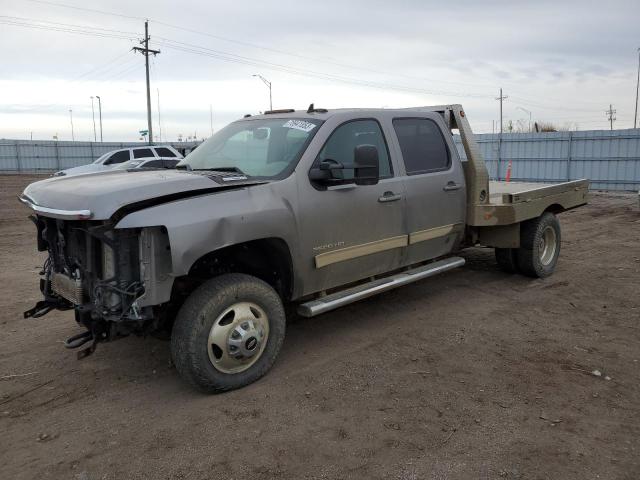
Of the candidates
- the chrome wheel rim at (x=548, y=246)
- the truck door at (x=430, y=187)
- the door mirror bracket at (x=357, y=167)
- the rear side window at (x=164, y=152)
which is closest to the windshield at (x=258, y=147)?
the door mirror bracket at (x=357, y=167)

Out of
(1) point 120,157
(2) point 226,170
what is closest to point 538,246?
(2) point 226,170

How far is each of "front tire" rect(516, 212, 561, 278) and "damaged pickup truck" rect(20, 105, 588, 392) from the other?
0.92 metres

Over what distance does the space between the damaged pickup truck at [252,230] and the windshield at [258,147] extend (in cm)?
1

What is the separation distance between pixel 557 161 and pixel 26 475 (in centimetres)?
2273

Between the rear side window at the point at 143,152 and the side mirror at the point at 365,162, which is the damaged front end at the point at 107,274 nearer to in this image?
the side mirror at the point at 365,162

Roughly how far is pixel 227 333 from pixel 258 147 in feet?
5.73

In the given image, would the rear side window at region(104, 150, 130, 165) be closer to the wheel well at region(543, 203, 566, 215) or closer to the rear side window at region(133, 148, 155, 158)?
the rear side window at region(133, 148, 155, 158)

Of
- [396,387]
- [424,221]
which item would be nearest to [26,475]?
[396,387]

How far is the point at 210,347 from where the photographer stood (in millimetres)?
3781

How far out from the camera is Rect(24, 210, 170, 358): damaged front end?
3.54 m

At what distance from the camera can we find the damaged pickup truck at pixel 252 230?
358 cm

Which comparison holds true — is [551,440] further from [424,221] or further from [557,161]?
[557,161]

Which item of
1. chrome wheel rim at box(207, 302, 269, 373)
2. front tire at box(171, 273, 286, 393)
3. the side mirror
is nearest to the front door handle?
the side mirror

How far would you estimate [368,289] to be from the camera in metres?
4.89
